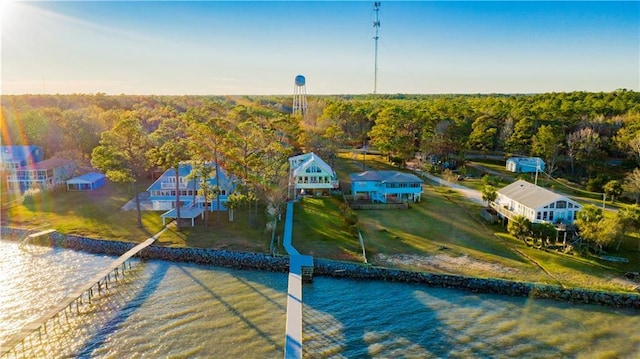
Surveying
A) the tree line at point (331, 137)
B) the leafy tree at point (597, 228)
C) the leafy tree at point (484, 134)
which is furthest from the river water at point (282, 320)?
the leafy tree at point (484, 134)

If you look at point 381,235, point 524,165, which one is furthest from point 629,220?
point 524,165

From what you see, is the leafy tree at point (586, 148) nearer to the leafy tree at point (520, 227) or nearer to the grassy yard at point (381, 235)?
the grassy yard at point (381, 235)

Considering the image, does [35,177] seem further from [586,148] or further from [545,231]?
[586,148]

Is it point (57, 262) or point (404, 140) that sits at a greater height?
point (404, 140)

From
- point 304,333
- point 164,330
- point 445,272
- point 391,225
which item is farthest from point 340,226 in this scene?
point 164,330

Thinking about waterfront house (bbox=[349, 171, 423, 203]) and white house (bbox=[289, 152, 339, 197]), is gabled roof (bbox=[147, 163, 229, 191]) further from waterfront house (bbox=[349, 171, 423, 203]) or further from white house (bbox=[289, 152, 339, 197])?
waterfront house (bbox=[349, 171, 423, 203])

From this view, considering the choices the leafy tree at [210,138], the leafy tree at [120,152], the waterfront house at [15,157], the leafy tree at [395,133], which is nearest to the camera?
the leafy tree at [120,152]

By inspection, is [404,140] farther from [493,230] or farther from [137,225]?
[137,225]
